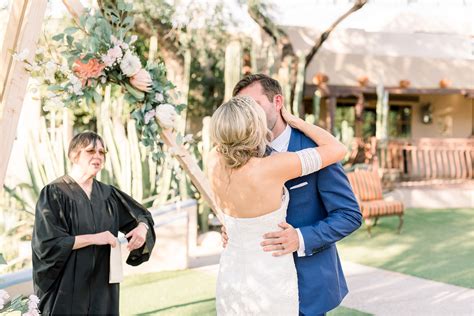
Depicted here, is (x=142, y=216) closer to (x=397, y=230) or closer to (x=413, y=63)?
(x=397, y=230)

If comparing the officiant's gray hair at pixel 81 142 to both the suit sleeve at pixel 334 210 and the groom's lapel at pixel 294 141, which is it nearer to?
the groom's lapel at pixel 294 141

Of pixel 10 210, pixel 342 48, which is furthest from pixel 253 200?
pixel 342 48

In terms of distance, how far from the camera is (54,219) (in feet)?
12.2

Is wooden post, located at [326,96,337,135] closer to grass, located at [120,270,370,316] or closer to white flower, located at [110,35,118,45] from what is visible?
grass, located at [120,270,370,316]

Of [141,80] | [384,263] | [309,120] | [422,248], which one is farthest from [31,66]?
[309,120]

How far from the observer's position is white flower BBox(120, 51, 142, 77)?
3281mm

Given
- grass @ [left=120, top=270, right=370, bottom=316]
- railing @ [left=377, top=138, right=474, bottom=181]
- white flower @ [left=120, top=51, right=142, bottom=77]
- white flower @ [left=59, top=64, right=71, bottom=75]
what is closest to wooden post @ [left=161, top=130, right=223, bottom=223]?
white flower @ [left=120, top=51, right=142, bottom=77]

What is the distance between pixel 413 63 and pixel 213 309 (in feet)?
49.1

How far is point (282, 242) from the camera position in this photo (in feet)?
8.37

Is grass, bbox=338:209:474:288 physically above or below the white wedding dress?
below

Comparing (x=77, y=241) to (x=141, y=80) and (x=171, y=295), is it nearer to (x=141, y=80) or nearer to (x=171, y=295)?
(x=141, y=80)

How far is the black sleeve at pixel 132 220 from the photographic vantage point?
4168mm

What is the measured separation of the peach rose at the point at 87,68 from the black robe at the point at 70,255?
3.04ft

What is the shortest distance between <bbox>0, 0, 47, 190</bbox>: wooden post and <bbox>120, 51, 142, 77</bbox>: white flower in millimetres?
574
